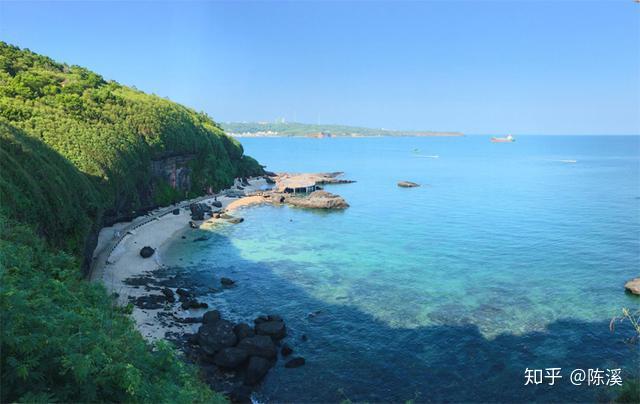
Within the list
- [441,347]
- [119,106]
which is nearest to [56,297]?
[441,347]

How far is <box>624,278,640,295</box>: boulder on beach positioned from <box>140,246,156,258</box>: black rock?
2163 inches

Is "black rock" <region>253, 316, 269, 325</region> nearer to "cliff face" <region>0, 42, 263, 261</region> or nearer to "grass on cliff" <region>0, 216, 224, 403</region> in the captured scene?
"cliff face" <region>0, 42, 263, 261</region>

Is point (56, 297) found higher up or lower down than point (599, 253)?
higher up

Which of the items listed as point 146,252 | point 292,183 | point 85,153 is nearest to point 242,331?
point 146,252

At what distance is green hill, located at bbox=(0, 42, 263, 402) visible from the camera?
1146 centimetres

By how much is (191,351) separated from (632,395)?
28712mm

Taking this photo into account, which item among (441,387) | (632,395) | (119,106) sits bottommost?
(441,387)

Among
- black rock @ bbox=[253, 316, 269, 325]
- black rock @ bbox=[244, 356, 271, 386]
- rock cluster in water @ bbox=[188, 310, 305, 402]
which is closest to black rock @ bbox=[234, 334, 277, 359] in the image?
rock cluster in water @ bbox=[188, 310, 305, 402]

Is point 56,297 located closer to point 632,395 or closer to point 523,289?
point 632,395

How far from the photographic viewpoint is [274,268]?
52656 mm

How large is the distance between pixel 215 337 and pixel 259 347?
3.78 metres

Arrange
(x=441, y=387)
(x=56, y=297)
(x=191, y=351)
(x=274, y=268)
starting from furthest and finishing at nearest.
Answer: (x=274, y=268) < (x=191, y=351) < (x=441, y=387) < (x=56, y=297)

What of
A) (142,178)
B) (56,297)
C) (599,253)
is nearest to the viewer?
(56,297)

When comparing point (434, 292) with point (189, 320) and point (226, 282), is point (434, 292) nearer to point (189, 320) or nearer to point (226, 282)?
point (226, 282)
